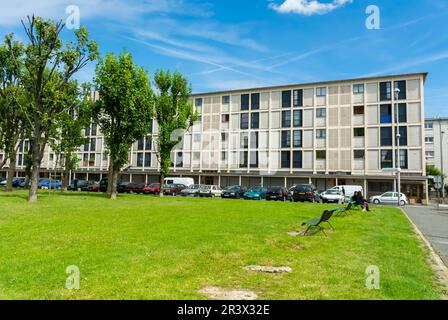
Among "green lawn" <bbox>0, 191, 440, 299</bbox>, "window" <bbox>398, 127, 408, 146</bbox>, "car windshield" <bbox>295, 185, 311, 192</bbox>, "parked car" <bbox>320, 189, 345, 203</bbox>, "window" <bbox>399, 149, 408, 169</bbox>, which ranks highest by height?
"window" <bbox>398, 127, 408, 146</bbox>

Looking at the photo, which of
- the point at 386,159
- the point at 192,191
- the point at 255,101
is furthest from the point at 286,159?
the point at 192,191

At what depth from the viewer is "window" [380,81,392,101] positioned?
50553mm

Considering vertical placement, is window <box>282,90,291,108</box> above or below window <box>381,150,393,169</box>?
above

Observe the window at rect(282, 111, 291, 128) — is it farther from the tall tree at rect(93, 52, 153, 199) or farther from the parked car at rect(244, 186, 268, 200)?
the tall tree at rect(93, 52, 153, 199)

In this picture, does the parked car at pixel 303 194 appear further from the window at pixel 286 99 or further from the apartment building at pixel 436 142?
the apartment building at pixel 436 142

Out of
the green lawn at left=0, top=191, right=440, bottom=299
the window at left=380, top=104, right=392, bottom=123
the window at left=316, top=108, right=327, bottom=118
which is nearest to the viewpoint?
the green lawn at left=0, top=191, right=440, bottom=299

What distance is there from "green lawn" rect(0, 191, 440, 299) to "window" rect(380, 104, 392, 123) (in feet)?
140

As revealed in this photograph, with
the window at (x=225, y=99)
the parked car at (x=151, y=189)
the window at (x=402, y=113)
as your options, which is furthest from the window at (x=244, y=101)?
the window at (x=402, y=113)

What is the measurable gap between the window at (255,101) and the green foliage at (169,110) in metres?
24.0

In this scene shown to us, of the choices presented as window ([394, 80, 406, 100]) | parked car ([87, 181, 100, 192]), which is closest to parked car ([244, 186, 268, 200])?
parked car ([87, 181, 100, 192])

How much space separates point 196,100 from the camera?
64812mm
